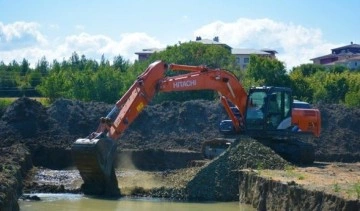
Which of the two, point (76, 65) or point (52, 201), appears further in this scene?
point (76, 65)

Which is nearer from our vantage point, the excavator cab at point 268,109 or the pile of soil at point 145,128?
the excavator cab at point 268,109

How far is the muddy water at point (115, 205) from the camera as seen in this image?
18812 millimetres

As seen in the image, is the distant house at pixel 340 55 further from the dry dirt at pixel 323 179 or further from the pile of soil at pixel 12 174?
the dry dirt at pixel 323 179

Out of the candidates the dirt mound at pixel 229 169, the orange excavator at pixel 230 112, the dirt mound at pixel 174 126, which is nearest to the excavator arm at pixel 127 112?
the orange excavator at pixel 230 112

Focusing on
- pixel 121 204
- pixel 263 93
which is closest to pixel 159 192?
pixel 121 204

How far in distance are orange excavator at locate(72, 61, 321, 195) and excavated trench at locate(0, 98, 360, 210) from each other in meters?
1.72

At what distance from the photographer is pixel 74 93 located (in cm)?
6162

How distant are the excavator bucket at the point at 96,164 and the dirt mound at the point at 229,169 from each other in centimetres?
226

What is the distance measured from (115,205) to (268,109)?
6.70 meters

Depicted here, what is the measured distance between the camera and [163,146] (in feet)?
107

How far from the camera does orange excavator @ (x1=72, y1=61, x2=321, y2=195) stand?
20891 mm

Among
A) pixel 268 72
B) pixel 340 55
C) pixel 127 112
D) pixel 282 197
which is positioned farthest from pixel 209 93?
pixel 340 55

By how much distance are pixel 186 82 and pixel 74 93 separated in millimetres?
39572

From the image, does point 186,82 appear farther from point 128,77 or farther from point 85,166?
point 128,77
